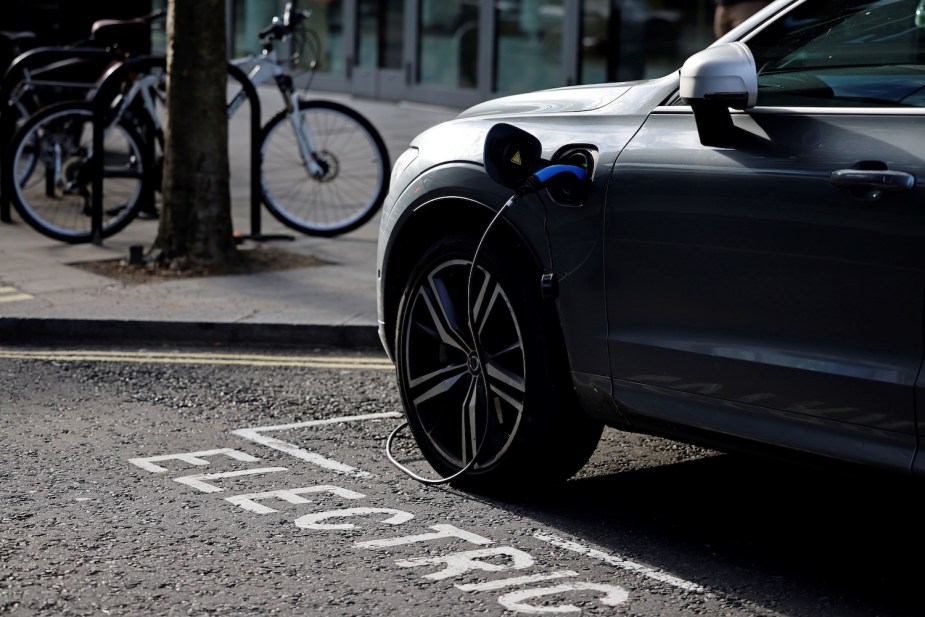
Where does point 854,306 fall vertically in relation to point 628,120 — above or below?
below

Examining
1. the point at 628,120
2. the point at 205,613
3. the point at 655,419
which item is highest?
the point at 628,120

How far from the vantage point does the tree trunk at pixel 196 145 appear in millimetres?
8469

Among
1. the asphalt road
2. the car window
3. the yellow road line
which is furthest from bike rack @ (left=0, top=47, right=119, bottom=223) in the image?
the car window

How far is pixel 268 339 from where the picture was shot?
7258 mm

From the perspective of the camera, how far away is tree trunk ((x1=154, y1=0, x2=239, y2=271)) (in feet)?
27.8

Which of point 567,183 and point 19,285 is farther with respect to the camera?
point 19,285

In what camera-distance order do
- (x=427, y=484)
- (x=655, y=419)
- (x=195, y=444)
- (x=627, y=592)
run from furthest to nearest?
(x=195, y=444) → (x=427, y=484) → (x=655, y=419) → (x=627, y=592)

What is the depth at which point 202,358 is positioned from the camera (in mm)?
6840

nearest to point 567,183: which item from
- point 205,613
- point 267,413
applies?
point 205,613

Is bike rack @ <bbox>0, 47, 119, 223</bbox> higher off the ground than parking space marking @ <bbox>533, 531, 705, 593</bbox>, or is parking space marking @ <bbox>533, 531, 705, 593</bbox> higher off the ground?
bike rack @ <bbox>0, 47, 119, 223</bbox>

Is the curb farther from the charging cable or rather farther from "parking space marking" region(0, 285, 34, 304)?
the charging cable

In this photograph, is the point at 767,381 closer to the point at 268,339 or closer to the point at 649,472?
the point at 649,472

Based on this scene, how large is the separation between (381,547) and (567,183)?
115 cm

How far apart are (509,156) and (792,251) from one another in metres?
1.01
